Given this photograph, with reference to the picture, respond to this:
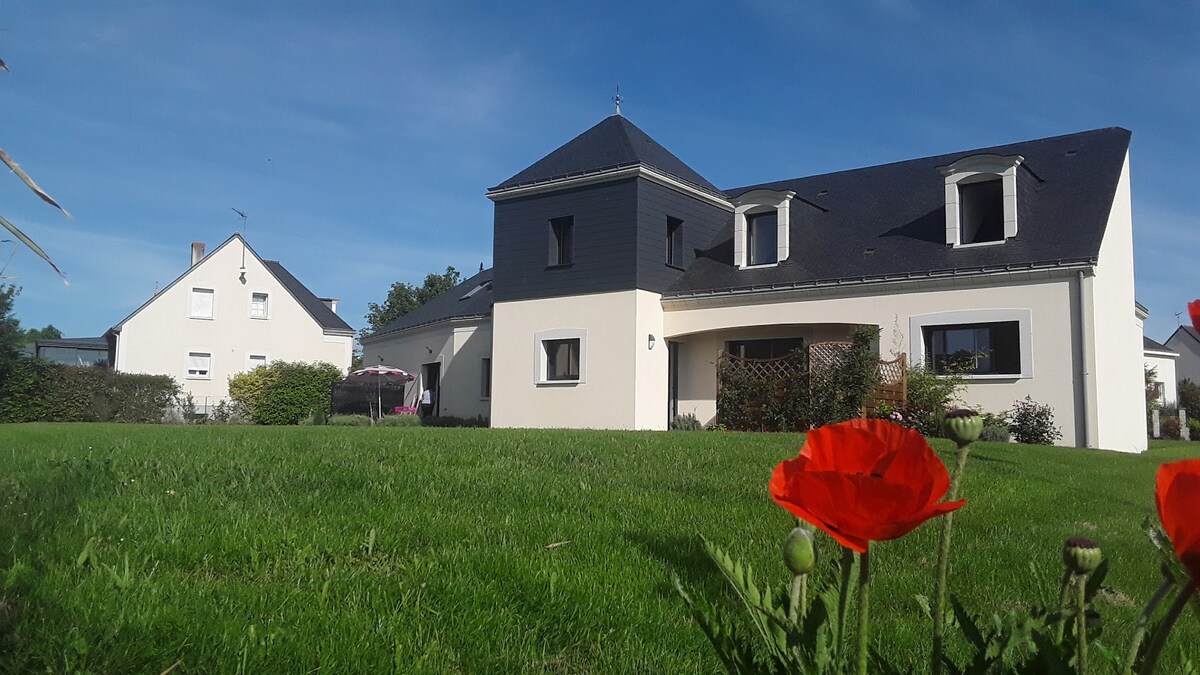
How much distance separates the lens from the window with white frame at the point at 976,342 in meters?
16.3

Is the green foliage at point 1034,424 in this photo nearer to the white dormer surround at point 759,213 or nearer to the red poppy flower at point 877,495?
the white dormer surround at point 759,213

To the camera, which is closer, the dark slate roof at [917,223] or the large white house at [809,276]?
the large white house at [809,276]

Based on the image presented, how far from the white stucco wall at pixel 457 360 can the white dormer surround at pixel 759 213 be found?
8.17 meters

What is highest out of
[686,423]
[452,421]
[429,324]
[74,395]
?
[429,324]

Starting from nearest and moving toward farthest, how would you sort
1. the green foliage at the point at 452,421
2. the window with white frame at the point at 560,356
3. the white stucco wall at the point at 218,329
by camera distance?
1. the window with white frame at the point at 560,356
2. the green foliage at the point at 452,421
3. the white stucco wall at the point at 218,329

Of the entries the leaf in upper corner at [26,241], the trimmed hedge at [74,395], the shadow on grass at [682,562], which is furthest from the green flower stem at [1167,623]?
the trimmed hedge at [74,395]

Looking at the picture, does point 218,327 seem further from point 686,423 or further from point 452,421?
point 686,423

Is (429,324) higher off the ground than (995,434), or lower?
higher

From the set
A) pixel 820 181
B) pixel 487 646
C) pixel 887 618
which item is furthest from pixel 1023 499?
pixel 820 181

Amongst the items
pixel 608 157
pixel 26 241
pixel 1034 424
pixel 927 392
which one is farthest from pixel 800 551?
pixel 608 157

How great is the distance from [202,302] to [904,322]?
3204 centimetres

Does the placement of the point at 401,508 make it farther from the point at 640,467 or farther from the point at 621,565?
the point at 640,467

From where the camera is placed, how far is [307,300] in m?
43.7

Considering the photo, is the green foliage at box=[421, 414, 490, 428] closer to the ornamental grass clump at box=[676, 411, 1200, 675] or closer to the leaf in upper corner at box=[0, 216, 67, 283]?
the leaf in upper corner at box=[0, 216, 67, 283]
